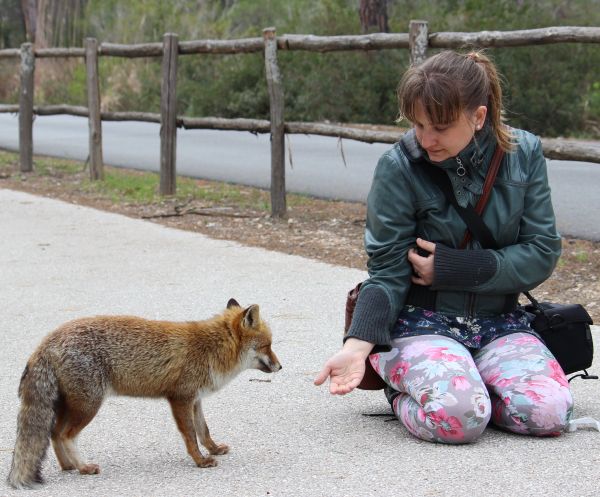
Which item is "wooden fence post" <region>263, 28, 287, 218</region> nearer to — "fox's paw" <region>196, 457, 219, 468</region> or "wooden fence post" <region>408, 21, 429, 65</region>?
"wooden fence post" <region>408, 21, 429, 65</region>

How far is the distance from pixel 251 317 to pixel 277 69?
6.60 m

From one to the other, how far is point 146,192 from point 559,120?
10554mm

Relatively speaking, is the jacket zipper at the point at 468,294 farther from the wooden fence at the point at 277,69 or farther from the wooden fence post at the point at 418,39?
the wooden fence post at the point at 418,39

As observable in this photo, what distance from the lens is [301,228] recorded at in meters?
10.0

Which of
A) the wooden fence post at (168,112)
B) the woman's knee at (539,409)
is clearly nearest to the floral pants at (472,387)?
the woman's knee at (539,409)

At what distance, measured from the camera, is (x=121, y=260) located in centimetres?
855

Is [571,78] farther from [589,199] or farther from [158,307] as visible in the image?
[158,307]

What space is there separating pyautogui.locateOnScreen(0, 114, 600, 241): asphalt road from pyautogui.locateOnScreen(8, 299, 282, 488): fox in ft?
19.2

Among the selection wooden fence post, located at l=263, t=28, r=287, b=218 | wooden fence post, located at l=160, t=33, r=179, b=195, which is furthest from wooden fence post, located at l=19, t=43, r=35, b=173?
wooden fence post, located at l=263, t=28, r=287, b=218

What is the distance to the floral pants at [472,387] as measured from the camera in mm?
4203

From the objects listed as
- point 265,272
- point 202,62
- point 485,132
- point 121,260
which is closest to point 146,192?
point 121,260

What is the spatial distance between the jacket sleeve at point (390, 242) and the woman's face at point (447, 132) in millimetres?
216

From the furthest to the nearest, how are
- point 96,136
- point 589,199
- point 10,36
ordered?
point 10,36 < point 96,136 < point 589,199

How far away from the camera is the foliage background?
20422 millimetres
